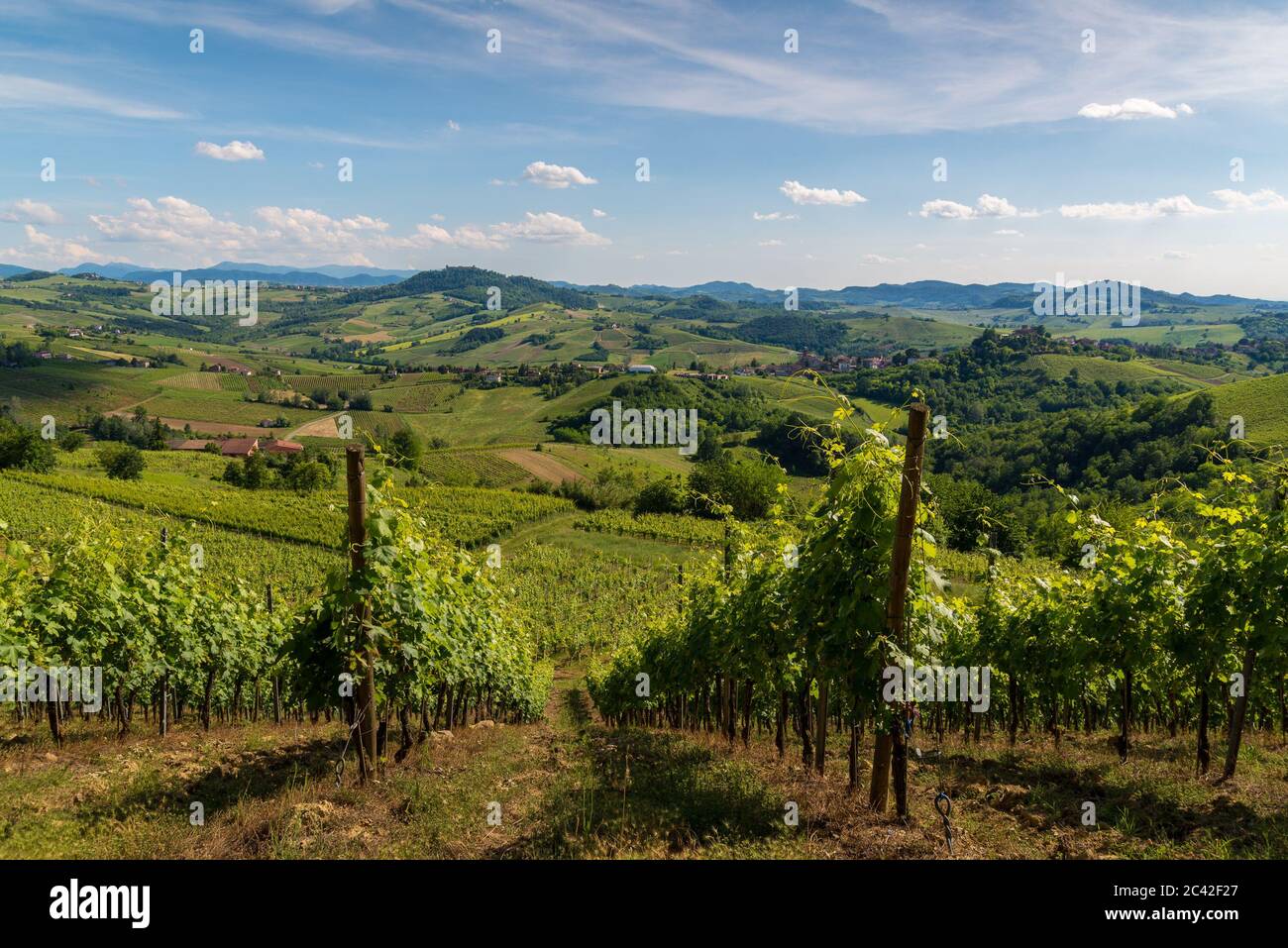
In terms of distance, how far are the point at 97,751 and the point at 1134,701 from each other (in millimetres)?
20783

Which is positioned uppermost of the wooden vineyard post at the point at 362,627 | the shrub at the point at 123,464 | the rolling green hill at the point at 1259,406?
the rolling green hill at the point at 1259,406

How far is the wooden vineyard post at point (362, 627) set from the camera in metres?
7.86

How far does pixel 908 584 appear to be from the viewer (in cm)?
725

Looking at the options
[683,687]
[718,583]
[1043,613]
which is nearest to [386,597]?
[718,583]

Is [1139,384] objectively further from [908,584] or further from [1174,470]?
[908,584]

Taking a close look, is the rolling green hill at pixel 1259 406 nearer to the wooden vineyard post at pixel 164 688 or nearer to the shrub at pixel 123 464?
the wooden vineyard post at pixel 164 688

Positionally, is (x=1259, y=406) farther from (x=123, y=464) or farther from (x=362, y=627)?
(x=123, y=464)

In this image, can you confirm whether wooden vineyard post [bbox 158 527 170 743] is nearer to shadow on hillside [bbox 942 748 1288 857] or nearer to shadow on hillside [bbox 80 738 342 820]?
shadow on hillside [bbox 80 738 342 820]

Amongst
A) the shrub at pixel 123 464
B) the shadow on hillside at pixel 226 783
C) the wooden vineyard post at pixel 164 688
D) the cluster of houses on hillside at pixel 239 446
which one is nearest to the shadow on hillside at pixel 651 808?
the shadow on hillside at pixel 226 783

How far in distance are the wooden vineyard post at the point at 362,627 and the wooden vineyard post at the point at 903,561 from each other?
5665 millimetres

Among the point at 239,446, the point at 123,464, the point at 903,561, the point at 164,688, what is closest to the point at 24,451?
the point at 123,464

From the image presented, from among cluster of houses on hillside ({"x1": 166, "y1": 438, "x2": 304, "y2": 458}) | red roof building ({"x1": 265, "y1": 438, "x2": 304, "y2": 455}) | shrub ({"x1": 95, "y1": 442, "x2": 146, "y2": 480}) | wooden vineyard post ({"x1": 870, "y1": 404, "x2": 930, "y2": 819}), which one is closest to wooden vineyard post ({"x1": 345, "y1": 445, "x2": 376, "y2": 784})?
wooden vineyard post ({"x1": 870, "y1": 404, "x2": 930, "y2": 819})

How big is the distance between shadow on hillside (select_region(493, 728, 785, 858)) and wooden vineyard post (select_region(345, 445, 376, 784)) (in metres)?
2.47

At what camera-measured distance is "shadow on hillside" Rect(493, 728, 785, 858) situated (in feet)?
23.1
